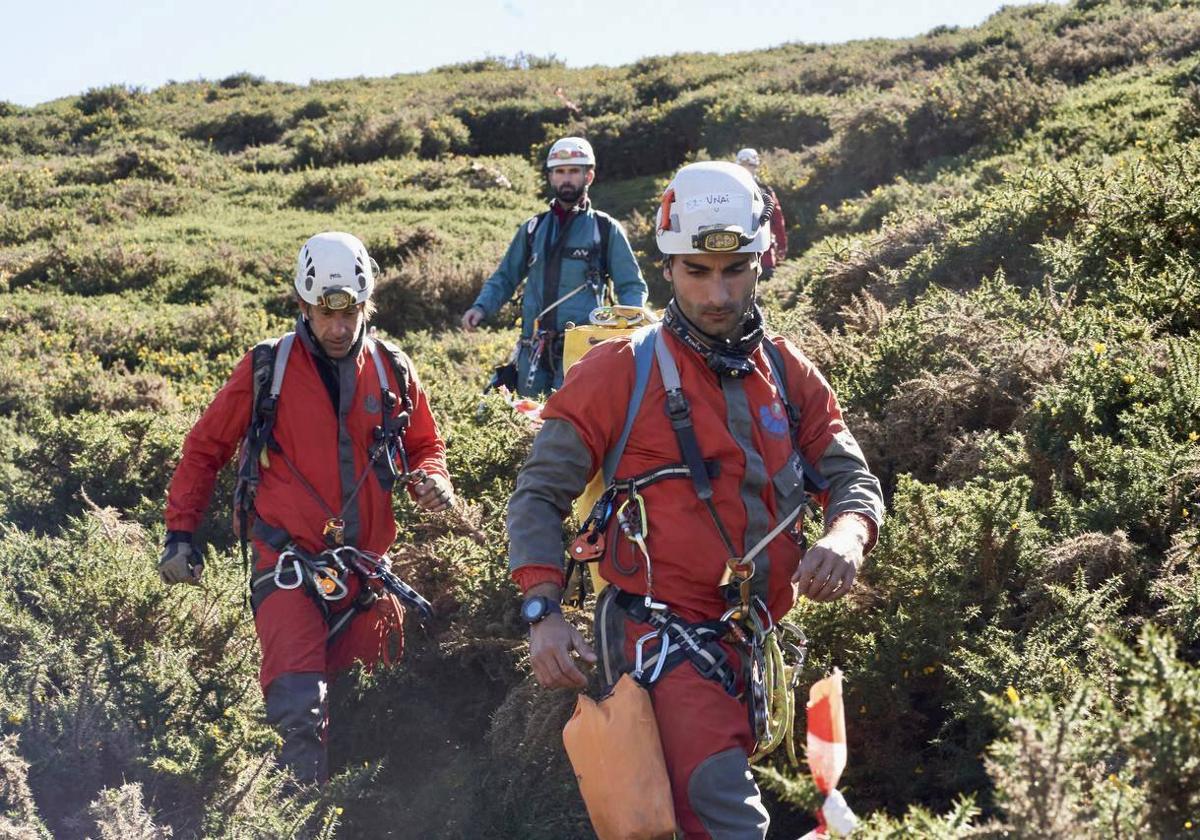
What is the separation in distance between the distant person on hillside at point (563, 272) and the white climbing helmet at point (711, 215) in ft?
16.1

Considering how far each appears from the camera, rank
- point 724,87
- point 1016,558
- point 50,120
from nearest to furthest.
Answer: point 1016,558 → point 724,87 → point 50,120

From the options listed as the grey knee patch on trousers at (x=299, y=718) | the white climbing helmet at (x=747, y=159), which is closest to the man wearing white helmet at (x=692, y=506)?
the grey knee patch on trousers at (x=299, y=718)

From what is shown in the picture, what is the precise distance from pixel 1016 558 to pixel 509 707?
2288mm

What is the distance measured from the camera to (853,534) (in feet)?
12.3

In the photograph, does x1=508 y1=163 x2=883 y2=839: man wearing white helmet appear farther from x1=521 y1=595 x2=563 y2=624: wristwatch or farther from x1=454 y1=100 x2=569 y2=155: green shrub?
x1=454 y1=100 x2=569 y2=155: green shrub

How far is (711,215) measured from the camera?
3.75 metres

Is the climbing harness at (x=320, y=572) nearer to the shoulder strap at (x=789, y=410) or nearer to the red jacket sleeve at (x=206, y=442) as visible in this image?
the red jacket sleeve at (x=206, y=442)

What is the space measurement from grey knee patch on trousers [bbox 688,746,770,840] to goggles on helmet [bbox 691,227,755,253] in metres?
1.45

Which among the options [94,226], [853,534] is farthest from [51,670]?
[94,226]

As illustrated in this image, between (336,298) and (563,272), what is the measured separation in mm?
3580

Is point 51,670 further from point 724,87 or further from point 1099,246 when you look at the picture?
point 724,87

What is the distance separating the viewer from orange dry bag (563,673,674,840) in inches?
131

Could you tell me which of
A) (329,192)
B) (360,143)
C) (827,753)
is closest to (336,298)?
(827,753)

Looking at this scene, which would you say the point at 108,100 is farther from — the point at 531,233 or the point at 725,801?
the point at 725,801
